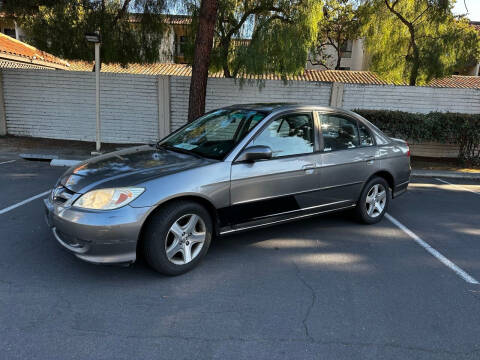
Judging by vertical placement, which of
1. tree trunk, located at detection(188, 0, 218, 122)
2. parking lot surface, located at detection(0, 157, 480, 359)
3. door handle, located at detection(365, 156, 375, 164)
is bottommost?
parking lot surface, located at detection(0, 157, 480, 359)

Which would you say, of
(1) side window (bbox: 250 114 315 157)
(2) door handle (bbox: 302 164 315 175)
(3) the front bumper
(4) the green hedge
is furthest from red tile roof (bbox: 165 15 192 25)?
(3) the front bumper

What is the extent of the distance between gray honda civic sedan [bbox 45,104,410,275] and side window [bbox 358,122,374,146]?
1 cm

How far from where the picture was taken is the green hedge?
30.4 ft

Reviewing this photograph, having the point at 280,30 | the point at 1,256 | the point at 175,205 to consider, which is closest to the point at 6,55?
the point at 280,30

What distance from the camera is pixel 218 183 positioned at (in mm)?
3398

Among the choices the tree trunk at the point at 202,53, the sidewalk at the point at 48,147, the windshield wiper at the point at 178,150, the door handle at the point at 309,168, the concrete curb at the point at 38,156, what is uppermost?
the tree trunk at the point at 202,53

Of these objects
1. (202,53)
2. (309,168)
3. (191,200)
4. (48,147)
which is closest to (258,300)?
(191,200)

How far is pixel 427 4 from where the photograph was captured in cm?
1017

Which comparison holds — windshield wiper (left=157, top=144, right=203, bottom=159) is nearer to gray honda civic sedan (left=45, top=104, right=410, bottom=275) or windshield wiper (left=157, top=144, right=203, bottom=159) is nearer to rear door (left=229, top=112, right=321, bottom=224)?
gray honda civic sedan (left=45, top=104, right=410, bottom=275)

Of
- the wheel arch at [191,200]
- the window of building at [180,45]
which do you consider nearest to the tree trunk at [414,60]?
the window of building at [180,45]

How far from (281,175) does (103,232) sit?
1.87 metres

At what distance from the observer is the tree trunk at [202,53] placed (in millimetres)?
7898

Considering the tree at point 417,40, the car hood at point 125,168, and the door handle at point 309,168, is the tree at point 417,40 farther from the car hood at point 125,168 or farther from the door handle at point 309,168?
the car hood at point 125,168

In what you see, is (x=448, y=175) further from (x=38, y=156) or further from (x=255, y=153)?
(x=38, y=156)
